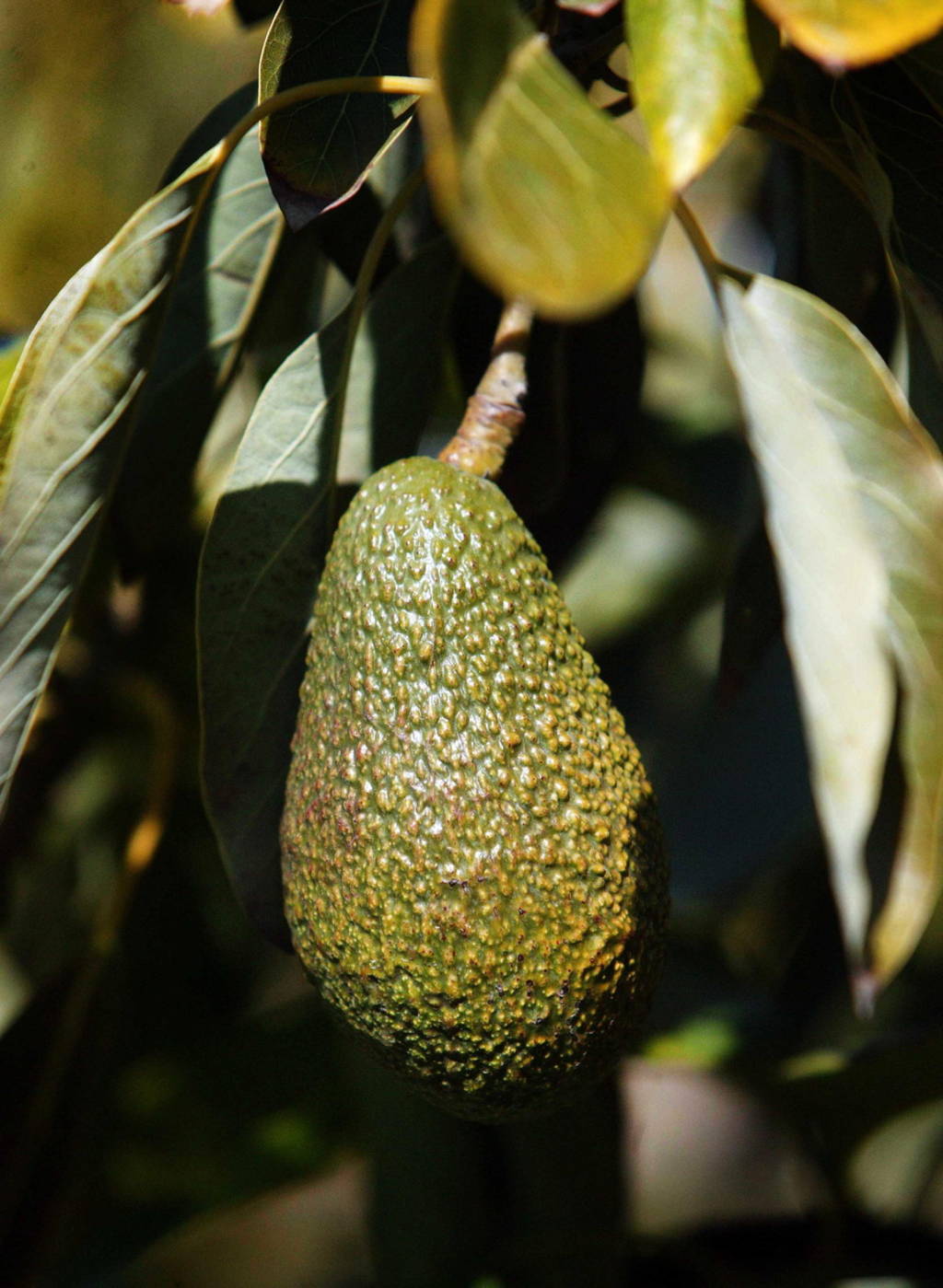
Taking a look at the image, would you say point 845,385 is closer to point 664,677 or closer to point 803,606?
point 803,606

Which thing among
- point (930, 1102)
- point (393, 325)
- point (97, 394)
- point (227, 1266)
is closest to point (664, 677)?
point (930, 1102)

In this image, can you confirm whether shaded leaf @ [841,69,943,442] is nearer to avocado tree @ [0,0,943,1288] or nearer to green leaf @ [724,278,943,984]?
avocado tree @ [0,0,943,1288]

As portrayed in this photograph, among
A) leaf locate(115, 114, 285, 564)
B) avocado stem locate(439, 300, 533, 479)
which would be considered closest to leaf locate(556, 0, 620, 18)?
avocado stem locate(439, 300, 533, 479)

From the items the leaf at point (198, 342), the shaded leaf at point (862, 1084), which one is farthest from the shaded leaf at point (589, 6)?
the shaded leaf at point (862, 1084)

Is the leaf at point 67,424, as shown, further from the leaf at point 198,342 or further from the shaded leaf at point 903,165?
the shaded leaf at point 903,165

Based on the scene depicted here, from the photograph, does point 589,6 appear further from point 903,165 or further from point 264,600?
point 264,600

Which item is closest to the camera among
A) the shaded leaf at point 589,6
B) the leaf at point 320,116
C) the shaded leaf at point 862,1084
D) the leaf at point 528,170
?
the leaf at point 528,170
